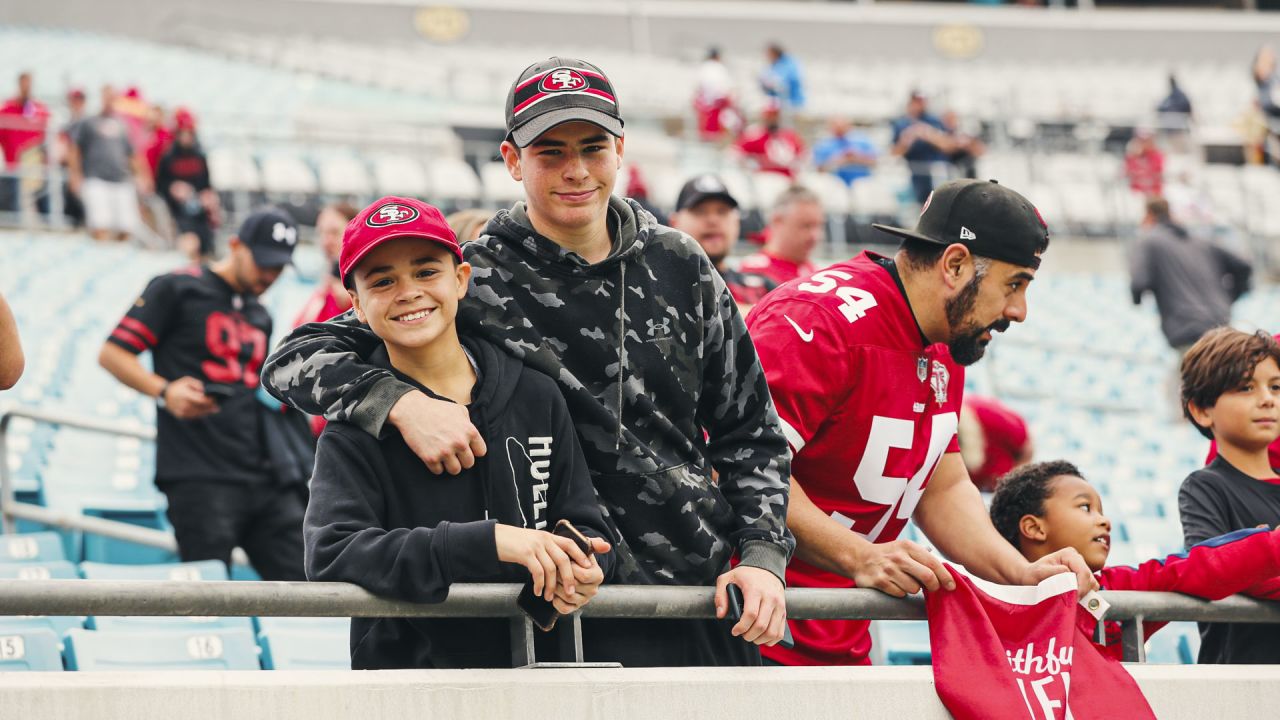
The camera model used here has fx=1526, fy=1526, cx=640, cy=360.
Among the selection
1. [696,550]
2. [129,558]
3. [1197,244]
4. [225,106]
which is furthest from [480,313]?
[225,106]

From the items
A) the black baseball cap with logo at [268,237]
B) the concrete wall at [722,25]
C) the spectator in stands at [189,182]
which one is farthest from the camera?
the concrete wall at [722,25]

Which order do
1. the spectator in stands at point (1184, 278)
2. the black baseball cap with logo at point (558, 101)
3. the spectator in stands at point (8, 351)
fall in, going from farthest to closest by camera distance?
the spectator in stands at point (1184, 278), the black baseball cap with logo at point (558, 101), the spectator in stands at point (8, 351)

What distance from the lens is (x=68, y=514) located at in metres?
5.79

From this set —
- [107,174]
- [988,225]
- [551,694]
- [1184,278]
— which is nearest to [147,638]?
[551,694]

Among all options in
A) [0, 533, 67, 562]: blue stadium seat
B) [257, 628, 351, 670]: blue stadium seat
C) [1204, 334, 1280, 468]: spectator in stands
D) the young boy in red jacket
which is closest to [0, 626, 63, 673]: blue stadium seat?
[257, 628, 351, 670]: blue stadium seat

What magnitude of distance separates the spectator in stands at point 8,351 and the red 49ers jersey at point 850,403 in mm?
1489

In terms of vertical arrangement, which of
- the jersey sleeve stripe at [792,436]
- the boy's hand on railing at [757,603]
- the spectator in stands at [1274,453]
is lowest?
the boy's hand on railing at [757,603]

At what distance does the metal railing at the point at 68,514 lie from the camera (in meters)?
5.46

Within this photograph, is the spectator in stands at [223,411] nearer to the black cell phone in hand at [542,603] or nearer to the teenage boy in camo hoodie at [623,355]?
the teenage boy in camo hoodie at [623,355]

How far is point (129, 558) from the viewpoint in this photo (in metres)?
5.87

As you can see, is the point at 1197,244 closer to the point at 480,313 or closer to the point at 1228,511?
the point at 1228,511

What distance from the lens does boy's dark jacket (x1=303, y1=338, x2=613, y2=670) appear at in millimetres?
2551

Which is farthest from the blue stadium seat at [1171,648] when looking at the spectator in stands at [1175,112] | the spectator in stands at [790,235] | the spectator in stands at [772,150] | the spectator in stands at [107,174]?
the spectator in stands at [1175,112]

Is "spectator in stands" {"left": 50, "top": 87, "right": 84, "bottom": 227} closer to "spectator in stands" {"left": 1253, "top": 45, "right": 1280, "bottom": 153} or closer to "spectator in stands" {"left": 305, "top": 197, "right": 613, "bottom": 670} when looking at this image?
"spectator in stands" {"left": 305, "top": 197, "right": 613, "bottom": 670}
